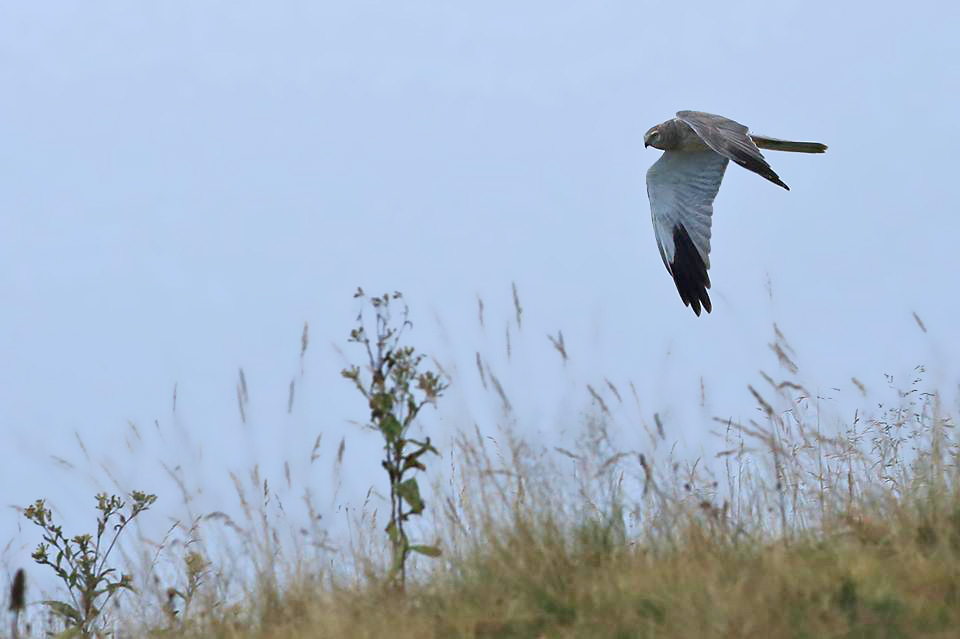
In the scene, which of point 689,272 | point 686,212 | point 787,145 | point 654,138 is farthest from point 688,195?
point 787,145

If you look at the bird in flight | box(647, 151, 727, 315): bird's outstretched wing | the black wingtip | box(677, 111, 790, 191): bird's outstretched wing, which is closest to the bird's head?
the bird in flight

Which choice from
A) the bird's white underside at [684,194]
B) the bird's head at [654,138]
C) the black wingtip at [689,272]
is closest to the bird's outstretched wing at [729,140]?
the bird's white underside at [684,194]

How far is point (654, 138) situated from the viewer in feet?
27.5

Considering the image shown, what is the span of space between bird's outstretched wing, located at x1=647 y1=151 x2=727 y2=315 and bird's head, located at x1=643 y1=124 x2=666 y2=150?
0.34 meters

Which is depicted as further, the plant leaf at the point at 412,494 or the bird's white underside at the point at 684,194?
the bird's white underside at the point at 684,194

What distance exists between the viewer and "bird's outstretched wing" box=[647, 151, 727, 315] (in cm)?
737

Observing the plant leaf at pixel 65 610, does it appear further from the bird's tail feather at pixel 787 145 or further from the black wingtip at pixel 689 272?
the bird's tail feather at pixel 787 145

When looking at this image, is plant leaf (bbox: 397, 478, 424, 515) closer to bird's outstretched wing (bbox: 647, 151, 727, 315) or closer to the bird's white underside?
bird's outstretched wing (bbox: 647, 151, 727, 315)

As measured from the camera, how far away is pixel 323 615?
3.03 metres

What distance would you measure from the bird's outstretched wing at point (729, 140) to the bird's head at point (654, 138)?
53cm

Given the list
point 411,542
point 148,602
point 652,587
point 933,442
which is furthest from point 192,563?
point 933,442

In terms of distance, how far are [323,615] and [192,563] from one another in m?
0.92

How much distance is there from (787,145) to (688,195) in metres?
1.22

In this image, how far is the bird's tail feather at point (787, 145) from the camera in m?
8.37
